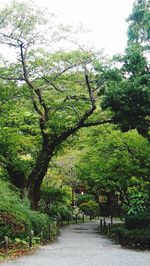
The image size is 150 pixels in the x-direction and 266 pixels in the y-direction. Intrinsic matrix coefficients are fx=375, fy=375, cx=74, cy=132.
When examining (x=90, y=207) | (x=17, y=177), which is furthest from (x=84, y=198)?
(x=17, y=177)

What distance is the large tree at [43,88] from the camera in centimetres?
1758

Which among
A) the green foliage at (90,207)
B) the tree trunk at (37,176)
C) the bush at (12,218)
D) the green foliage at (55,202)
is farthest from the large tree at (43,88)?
the green foliage at (90,207)

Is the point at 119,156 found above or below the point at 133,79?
below

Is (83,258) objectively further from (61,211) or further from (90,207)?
(90,207)

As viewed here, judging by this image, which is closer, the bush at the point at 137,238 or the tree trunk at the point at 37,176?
the bush at the point at 137,238

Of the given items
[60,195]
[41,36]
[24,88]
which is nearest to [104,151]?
[24,88]

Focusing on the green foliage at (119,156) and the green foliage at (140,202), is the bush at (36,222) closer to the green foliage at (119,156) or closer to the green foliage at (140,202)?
the green foliage at (119,156)

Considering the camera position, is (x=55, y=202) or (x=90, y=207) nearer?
(x=55, y=202)

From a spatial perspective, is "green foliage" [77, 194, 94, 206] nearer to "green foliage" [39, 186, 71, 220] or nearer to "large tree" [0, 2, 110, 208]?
"green foliage" [39, 186, 71, 220]

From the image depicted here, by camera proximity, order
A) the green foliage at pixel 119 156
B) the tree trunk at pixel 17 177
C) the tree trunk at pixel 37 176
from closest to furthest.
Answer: the green foliage at pixel 119 156
the tree trunk at pixel 37 176
the tree trunk at pixel 17 177

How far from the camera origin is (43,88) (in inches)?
775

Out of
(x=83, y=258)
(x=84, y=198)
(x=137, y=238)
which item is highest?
(x=84, y=198)

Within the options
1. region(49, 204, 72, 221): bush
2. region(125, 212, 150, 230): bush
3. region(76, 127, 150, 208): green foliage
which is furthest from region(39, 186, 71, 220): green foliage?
region(125, 212, 150, 230): bush

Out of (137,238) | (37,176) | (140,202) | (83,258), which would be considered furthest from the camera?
(140,202)
